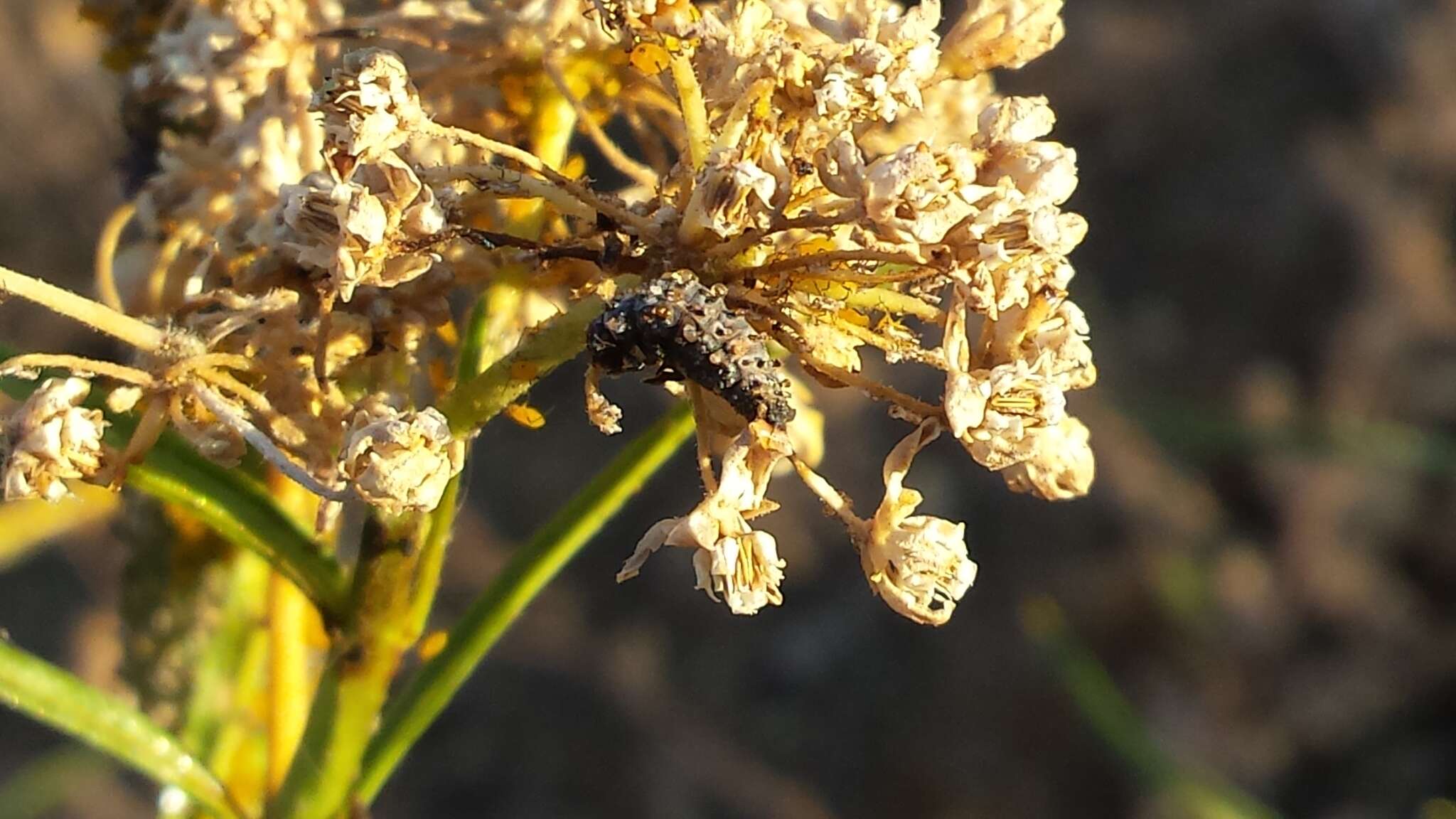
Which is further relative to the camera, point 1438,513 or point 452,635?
point 1438,513

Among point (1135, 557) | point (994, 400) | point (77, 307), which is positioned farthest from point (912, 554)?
point (1135, 557)

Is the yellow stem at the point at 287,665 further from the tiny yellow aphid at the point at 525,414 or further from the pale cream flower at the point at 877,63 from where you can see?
the pale cream flower at the point at 877,63

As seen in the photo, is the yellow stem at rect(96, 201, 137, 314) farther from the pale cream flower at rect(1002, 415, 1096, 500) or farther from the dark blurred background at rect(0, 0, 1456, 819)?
the dark blurred background at rect(0, 0, 1456, 819)

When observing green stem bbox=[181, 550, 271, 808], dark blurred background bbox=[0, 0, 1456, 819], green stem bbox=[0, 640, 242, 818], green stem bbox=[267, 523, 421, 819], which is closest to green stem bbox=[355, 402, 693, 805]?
green stem bbox=[267, 523, 421, 819]

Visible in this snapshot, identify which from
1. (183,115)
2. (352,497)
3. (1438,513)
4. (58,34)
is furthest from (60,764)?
(58,34)

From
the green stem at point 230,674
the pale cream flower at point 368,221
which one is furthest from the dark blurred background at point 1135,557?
the pale cream flower at point 368,221

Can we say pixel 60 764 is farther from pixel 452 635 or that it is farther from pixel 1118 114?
pixel 1118 114

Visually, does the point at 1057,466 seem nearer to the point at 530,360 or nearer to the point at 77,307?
the point at 530,360
